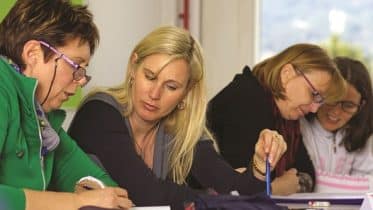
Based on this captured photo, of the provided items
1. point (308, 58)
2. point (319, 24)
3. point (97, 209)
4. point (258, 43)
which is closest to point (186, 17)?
point (258, 43)

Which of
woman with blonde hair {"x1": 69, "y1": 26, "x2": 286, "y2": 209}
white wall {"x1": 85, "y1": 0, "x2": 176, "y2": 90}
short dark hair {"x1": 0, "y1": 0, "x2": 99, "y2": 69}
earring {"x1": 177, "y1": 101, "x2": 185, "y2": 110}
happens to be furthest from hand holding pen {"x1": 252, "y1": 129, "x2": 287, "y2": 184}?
white wall {"x1": 85, "y1": 0, "x2": 176, "y2": 90}

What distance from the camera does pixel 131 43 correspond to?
2.42 m

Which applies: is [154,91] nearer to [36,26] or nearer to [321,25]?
[36,26]

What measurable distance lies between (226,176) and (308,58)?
578 mm

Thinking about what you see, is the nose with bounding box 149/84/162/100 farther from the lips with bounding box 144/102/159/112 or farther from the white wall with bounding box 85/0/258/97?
the white wall with bounding box 85/0/258/97

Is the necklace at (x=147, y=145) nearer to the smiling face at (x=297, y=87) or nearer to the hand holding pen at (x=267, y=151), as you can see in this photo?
the hand holding pen at (x=267, y=151)

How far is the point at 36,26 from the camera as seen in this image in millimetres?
1204

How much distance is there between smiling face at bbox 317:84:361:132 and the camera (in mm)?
2281

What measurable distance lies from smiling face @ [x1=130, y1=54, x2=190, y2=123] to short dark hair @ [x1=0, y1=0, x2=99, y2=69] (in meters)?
0.38

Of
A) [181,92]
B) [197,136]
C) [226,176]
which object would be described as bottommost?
[226,176]

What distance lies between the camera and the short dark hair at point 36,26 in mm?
1203

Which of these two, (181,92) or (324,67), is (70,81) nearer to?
(181,92)

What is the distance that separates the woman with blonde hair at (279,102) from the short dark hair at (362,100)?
172 mm

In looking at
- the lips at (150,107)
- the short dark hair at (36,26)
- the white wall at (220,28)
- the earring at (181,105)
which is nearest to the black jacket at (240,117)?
the earring at (181,105)
